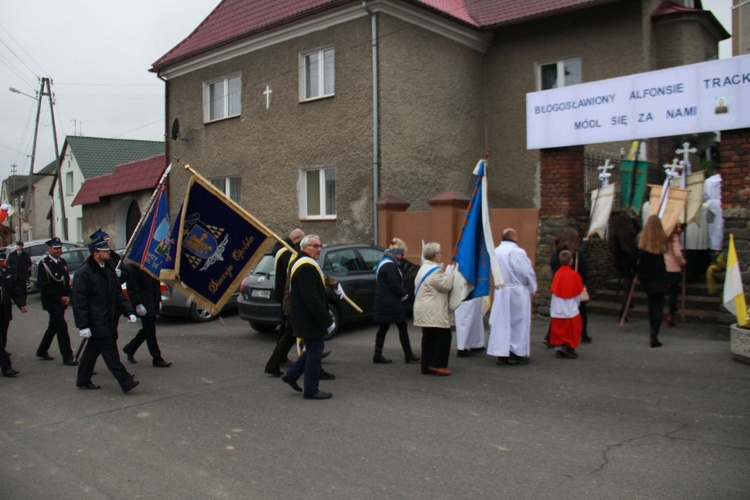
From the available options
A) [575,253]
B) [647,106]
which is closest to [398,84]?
[647,106]

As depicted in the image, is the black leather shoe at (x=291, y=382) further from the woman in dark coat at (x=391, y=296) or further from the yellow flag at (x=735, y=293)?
the yellow flag at (x=735, y=293)

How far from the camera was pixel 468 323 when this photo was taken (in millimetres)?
8727

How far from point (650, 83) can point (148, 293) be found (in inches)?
329

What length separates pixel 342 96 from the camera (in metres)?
15.1

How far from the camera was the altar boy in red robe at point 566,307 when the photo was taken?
825cm

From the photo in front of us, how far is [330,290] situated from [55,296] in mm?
4086

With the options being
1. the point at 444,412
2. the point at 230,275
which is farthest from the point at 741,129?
the point at 230,275

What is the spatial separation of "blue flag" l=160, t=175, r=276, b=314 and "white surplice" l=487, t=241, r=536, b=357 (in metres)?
3.07

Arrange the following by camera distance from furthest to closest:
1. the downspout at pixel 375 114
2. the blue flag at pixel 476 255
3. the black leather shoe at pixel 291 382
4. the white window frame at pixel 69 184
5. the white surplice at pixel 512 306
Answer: the white window frame at pixel 69 184, the downspout at pixel 375 114, the white surplice at pixel 512 306, the blue flag at pixel 476 255, the black leather shoe at pixel 291 382

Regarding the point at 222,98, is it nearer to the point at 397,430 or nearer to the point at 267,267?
the point at 267,267

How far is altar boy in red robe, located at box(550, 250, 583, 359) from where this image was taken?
8.25 m

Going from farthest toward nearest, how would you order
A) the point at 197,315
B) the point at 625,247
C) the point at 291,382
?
the point at 197,315 < the point at 625,247 < the point at 291,382

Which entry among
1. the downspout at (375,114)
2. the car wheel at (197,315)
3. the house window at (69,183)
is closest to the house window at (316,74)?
the downspout at (375,114)

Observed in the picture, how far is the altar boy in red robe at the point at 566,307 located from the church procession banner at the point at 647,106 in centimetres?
327
